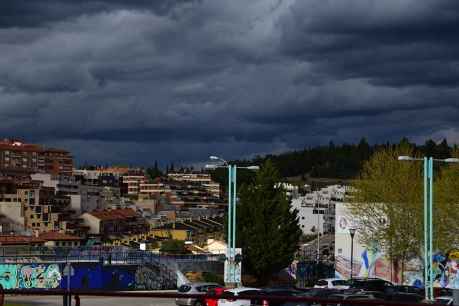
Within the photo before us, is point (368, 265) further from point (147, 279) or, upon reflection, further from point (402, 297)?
point (402, 297)

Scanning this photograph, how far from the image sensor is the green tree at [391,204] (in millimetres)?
68125

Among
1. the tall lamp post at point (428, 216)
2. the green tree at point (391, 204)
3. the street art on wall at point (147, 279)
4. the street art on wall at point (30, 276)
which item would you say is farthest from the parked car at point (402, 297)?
the street art on wall at point (30, 276)

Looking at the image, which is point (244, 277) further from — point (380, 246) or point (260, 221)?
point (380, 246)

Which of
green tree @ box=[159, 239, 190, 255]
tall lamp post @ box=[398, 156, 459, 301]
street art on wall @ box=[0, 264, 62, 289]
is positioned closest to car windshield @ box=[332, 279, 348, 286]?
tall lamp post @ box=[398, 156, 459, 301]

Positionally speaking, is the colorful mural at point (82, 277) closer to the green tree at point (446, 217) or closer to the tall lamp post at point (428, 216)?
the green tree at point (446, 217)

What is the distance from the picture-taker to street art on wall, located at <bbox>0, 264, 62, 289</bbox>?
225 ft

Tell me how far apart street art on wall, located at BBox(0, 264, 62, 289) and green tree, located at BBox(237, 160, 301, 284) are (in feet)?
55.0

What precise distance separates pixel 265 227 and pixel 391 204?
12557 mm

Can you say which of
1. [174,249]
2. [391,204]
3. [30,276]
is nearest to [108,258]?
[30,276]

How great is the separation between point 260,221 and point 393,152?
13025mm

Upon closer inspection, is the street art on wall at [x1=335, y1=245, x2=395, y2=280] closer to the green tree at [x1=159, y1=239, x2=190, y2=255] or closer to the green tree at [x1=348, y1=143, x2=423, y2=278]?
the green tree at [x1=348, y1=143, x2=423, y2=278]

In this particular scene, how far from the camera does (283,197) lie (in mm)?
78312

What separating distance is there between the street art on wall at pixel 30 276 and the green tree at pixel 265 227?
16.8 m

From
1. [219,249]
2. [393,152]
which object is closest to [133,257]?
[393,152]
